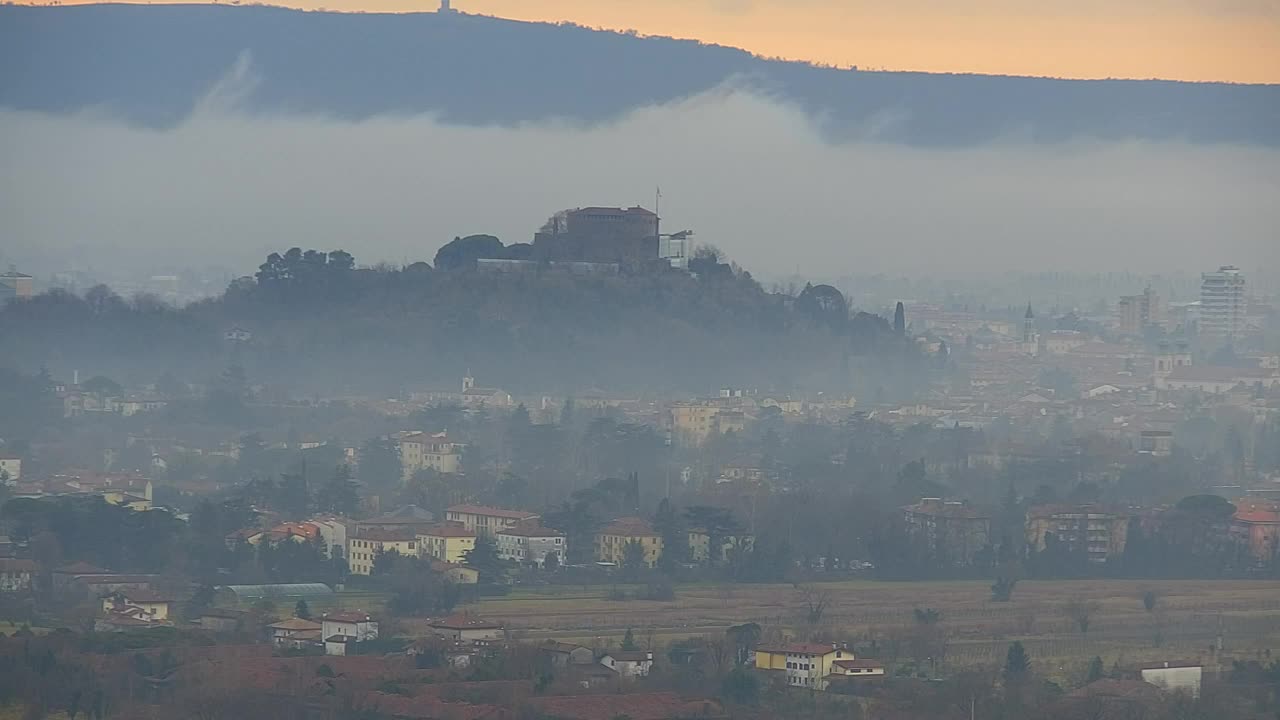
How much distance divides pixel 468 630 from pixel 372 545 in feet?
30.6

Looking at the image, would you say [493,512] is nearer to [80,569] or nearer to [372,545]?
[372,545]

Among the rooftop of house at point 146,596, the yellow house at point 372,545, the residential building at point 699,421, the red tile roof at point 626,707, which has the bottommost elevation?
the red tile roof at point 626,707

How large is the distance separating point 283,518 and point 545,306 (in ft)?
116

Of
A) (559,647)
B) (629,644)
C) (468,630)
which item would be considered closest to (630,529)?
(468,630)

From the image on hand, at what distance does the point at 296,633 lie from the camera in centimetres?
3519

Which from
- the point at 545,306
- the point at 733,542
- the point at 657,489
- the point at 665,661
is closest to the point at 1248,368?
the point at 545,306

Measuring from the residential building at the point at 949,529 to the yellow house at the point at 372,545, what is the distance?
6.79 m

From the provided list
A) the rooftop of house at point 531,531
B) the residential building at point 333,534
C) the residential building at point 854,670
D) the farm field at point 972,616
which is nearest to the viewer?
the residential building at point 854,670

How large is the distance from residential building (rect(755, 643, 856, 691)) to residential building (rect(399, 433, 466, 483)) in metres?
22.8

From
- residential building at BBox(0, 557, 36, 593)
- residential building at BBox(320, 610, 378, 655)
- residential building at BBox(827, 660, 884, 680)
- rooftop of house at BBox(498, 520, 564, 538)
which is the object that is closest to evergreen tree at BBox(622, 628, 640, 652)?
residential building at BBox(827, 660, 884, 680)

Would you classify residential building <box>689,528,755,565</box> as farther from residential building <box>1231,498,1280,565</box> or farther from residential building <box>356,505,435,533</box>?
residential building <box>1231,498,1280,565</box>

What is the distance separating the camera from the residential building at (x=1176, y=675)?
33.5 meters

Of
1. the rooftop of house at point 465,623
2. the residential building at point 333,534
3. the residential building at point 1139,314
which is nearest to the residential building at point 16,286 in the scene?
the residential building at point 1139,314

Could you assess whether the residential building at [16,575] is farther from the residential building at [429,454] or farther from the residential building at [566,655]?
the residential building at [429,454]
